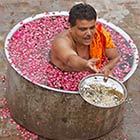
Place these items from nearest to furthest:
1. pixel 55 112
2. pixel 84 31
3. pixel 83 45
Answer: pixel 84 31 < pixel 55 112 < pixel 83 45

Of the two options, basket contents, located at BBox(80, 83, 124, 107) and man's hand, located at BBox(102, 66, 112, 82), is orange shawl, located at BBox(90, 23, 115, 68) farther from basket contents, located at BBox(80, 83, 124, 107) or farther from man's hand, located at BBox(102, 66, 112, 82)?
basket contents, located at BBox(80, 83, 124, 107)

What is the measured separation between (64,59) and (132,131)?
1110 millimetres

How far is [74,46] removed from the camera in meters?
4.45

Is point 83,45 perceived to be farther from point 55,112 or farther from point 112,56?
point 55,112

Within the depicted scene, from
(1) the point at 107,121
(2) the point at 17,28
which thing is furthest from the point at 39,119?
(2) the point at 17,28

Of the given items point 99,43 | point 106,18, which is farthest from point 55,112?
point 106,18

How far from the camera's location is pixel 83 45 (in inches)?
176

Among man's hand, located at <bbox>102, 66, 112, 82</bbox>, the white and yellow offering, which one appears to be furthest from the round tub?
man's hand, located at <bbox>102, 66, 112, 82</bbox>

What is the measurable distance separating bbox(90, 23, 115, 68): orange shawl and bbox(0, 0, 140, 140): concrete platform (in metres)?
0.75

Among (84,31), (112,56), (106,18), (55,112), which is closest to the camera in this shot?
(84,31)

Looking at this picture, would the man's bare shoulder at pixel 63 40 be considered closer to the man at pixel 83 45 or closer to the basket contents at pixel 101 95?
the man at pixel 83 45

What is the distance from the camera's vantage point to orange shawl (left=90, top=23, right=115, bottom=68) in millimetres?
4482

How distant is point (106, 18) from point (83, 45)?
1.98 m

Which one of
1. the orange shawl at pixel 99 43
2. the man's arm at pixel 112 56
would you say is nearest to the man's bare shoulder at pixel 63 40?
the orange shawl at pixel 99 43
